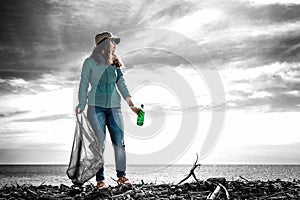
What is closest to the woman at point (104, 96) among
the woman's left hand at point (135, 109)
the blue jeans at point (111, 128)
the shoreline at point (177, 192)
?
the blue jeans at point (111, 128)

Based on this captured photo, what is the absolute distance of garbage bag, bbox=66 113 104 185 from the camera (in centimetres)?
717

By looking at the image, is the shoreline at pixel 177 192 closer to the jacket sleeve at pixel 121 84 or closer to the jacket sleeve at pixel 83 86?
the jacket sleeve at pixel 83 86

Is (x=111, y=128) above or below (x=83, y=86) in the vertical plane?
below

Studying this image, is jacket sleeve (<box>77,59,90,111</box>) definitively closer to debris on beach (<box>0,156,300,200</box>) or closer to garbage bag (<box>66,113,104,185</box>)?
garbage bag (<box>66,113,104,185</box>)

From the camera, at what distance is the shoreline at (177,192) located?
6.27 m

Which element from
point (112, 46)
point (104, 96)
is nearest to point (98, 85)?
point (104, 96)

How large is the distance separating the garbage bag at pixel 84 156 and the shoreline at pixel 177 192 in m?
0.24

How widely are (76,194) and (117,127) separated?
153 cm

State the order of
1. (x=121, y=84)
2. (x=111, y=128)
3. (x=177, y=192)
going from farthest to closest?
(x=121, y=84)
(x=111, y=128)
(x=177, y=192)

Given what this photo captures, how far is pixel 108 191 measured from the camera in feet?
21.7

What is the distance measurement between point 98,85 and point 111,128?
86 cm

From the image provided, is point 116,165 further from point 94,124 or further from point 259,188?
point 259,188

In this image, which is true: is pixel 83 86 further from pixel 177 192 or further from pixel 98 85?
pixel 177 192

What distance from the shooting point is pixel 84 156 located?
725 cm
